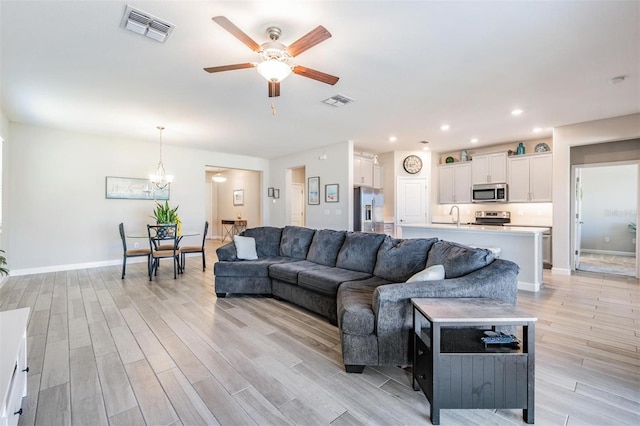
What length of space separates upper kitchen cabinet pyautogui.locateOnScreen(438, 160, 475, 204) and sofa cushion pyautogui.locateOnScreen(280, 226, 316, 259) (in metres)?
4.49

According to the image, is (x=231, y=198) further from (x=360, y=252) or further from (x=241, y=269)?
(x=360, y=252)

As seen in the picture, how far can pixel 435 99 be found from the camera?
3830 millimetres

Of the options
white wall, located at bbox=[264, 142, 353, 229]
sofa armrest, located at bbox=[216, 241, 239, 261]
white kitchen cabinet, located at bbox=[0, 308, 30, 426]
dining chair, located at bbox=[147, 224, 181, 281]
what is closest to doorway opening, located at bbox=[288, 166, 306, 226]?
white wall, located at bbox=[264, 142, 353, 229]

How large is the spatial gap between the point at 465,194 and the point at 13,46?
7.68m

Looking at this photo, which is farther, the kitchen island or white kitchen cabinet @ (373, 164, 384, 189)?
white kitchen cabinet @ (373, 164, 384, 189)

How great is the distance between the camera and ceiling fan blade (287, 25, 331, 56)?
6.39 ft

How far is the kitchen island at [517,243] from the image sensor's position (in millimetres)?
4154

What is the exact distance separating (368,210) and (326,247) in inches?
117

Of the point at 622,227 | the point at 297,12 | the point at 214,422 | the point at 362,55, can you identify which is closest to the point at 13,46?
the point at 297,12

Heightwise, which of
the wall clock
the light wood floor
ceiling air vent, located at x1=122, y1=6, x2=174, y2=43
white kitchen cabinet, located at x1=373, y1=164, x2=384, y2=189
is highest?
ceiling air vent, located at x1=122, y1=6, x2=174, y2=43

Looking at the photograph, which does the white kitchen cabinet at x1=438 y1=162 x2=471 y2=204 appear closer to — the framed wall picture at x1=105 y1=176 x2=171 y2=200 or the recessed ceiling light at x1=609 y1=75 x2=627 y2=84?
the recessed ceiling light at x1=609 y1=75 x2=627 y2=84

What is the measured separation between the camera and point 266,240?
4.53 meters

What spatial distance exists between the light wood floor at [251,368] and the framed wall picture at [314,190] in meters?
3.53

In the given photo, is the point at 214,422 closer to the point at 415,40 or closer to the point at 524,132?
the point at 415,40
